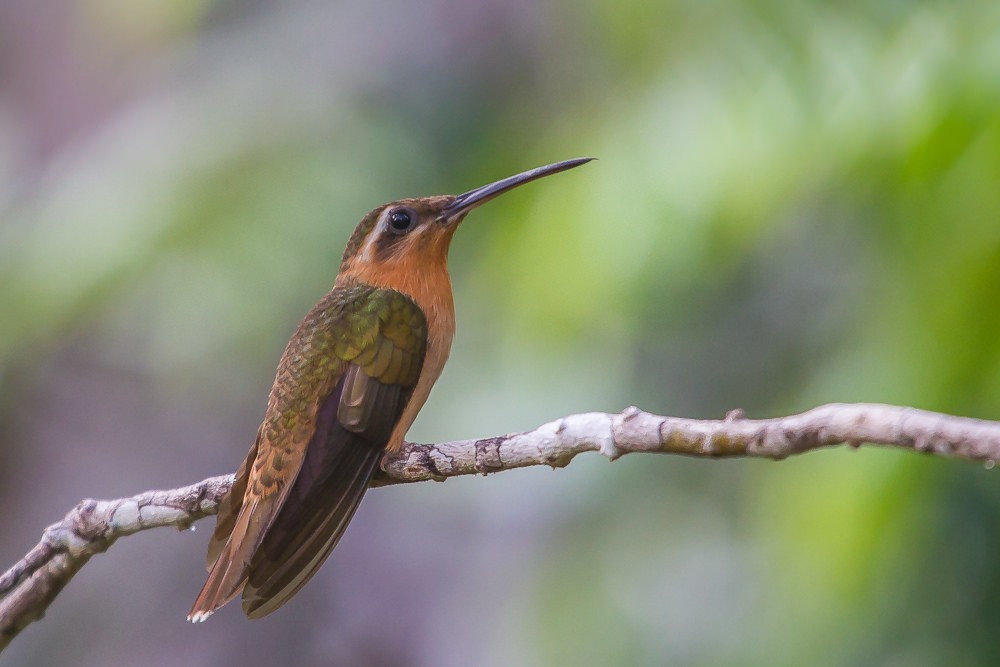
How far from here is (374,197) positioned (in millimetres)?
5379

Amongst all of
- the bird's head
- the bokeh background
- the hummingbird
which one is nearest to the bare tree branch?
the hummingbird

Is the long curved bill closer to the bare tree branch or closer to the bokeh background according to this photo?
the bare tree branch

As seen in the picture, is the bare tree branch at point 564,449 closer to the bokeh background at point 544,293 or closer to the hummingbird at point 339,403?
the hummingbird at point 339,403

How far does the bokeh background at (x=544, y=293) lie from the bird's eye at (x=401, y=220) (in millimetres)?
1036

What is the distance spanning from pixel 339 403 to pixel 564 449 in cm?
76

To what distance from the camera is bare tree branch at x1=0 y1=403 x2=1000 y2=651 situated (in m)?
1.14

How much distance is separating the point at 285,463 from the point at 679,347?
11.3ft

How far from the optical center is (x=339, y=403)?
2402 millimetres

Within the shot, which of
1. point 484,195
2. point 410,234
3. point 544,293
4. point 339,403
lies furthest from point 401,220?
point 544,293

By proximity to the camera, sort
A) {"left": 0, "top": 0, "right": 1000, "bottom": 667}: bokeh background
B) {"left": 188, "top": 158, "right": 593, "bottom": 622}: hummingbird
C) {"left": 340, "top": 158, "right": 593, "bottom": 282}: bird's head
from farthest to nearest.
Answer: {"left": 0, "top": 0, "right": 1000, "bottom": 667}: bokeh background → {"left": 340, "top": 158, "right": 593, "bottom": 282}: bird's head → {"left": 188, "top": 158, "right": 593, "bottom": 622}: hummingbird

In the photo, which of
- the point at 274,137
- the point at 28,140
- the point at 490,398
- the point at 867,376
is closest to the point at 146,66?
the point at 28,140

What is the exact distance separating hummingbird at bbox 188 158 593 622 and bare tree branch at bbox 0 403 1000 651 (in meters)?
0.10

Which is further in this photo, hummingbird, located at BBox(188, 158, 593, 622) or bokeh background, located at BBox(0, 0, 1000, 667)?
bokeh background, located at BBox(0, 0, 1000, 667)

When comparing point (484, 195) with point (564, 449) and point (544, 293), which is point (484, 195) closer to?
point (564, 449)
